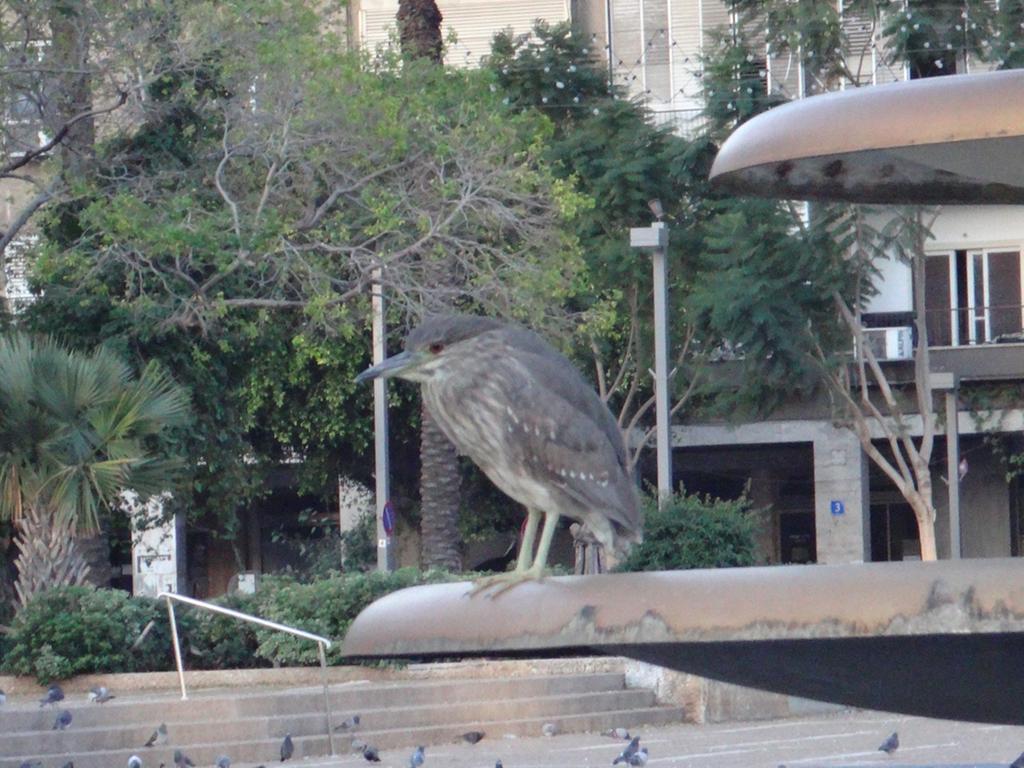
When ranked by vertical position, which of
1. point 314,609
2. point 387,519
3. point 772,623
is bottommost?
point 314,609

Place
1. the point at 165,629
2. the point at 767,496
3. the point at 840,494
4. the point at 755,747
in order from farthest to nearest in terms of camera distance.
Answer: the point at 767,496
the point at 840,494
the point at 165,629
the point at 755,747

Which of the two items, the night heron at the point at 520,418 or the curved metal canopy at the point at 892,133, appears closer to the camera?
the curved metal canopy at the point at 892,133

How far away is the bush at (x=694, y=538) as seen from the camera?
1505 centimetres

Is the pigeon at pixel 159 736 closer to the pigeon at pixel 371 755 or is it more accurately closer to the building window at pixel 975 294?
the pigeon at pixel 371 755

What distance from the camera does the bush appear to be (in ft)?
49.4

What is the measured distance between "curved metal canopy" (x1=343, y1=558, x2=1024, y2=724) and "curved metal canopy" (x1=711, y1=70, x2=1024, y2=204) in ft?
2.84

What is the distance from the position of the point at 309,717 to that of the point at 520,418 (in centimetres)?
987

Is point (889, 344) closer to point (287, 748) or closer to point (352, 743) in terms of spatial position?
point (352, 743)

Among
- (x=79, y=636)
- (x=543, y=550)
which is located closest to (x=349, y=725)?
(x=79, y=636)

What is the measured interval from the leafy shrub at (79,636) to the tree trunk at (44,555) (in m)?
0.84

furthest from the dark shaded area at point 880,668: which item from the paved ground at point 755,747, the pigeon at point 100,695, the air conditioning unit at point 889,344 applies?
the air conditioning unit at point 889,344

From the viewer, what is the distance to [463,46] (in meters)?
34.8

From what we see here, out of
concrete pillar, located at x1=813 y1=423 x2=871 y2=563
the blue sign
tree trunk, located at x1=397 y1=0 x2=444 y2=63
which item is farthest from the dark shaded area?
concrete pillar, located at x1=813 y1=423 x2=871 y2=563

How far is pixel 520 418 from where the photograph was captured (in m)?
3.87
